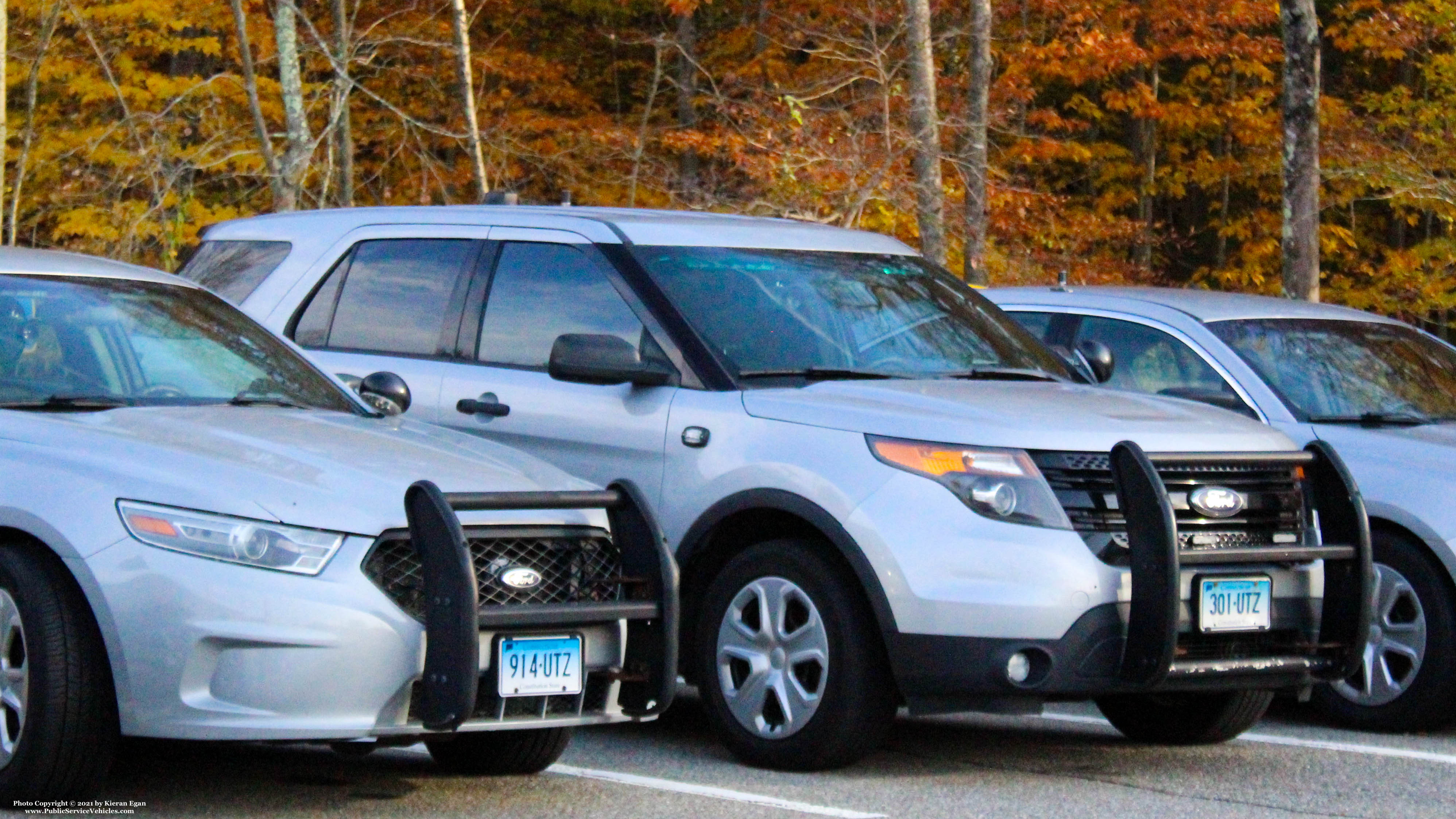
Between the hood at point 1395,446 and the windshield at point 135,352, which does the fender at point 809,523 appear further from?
the hood at point 1395,446

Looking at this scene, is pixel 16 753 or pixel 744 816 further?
pixel 744 816

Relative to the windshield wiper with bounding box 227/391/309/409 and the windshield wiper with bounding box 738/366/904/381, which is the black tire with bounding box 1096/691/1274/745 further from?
the windshield wiper with bounding box 227/391/309/409

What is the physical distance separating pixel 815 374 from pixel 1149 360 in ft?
8.44

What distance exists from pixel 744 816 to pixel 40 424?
223 centimetres

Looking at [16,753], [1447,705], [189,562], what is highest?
[189,562]

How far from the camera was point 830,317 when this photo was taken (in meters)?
7.52

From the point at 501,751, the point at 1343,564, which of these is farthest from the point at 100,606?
the point at 1343,564

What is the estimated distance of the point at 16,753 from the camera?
5391mm

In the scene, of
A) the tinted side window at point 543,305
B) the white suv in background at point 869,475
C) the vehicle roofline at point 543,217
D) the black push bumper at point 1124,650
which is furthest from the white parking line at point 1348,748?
the tinted side window at point 543,305

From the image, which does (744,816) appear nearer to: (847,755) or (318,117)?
(847,755)

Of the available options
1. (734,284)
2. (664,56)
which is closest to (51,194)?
(664,56)

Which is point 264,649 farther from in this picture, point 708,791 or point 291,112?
point 291,112

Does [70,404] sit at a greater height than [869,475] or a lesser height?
greater

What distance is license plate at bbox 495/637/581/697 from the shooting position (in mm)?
5555
